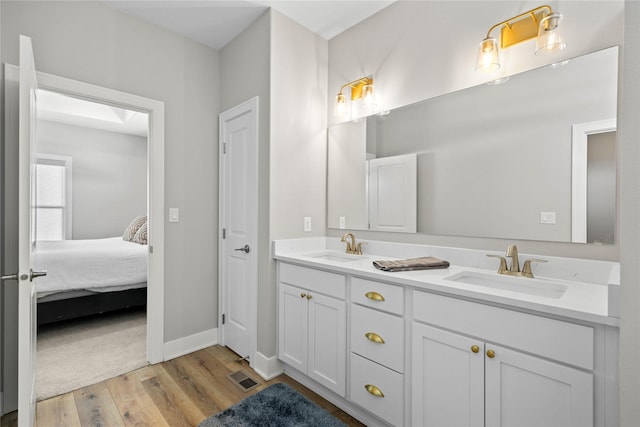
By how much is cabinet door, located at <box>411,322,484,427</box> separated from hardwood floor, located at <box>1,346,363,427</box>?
534mm

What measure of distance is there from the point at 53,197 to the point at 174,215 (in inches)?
148

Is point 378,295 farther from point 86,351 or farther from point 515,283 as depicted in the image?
point 86,351

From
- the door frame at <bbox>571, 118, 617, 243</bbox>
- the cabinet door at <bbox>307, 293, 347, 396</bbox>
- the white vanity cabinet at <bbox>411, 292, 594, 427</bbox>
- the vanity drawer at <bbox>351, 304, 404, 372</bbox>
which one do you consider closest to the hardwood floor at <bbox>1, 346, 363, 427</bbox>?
the cabinet door at <bbox>307, 293, 347, 396</bbox>

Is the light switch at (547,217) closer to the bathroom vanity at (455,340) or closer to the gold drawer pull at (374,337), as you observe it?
the bathroom vanity at (455,340)

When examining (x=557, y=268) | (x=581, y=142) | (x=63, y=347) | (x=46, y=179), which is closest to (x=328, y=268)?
(x=557, y=268)

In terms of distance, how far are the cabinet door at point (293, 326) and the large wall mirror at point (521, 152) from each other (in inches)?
37.1

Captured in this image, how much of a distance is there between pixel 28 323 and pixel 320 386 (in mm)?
1583

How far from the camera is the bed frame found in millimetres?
2910

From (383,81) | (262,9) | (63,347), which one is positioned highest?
(262,9)

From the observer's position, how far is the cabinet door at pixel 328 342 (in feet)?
5.96

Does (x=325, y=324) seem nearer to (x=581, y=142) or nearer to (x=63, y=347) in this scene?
(x=581, y=142)

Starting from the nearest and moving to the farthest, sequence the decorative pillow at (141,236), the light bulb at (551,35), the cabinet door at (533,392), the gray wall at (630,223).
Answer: the gray wall at (630,223), the cabinet door at (533,392), the light bulb at (551,35), the decorative pillow at (141,236)

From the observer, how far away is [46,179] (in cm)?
476

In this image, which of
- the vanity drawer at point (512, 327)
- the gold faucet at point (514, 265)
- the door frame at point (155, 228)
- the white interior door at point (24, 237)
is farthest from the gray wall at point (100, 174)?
the gold faucet at point (514, 265)
